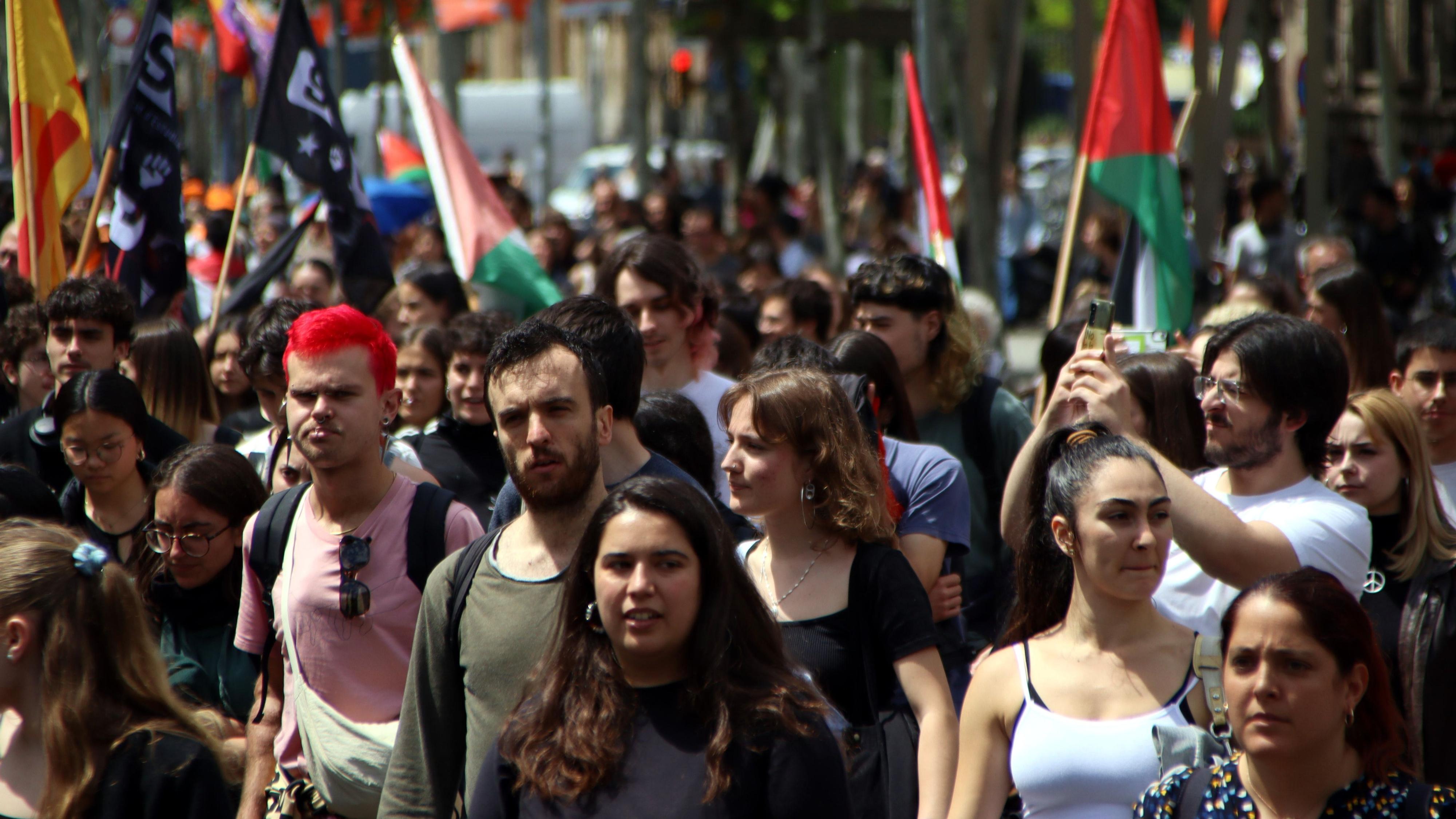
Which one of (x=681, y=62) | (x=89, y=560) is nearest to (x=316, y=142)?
(x=89, y=560)

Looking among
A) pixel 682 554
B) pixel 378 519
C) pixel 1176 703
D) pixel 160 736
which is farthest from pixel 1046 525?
pixel 160 736

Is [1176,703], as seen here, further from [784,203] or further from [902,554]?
[784,203]

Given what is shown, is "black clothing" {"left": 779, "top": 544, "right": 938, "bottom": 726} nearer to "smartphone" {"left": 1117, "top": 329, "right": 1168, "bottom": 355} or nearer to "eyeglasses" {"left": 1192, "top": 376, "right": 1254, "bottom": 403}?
"eyeglasses" {"left": 1192, "top": 376, "right": 1254, "bottom": 403}

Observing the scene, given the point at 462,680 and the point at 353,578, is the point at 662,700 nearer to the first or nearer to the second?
the point at 462,680

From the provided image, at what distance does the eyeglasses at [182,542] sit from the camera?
4613 mm

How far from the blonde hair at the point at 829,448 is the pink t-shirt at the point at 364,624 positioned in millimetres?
813

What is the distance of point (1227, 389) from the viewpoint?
389 cm

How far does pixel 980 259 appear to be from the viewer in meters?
12.1

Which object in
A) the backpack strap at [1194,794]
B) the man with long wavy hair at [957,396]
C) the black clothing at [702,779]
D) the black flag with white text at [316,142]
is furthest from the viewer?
the black flag with white text at [316,142]

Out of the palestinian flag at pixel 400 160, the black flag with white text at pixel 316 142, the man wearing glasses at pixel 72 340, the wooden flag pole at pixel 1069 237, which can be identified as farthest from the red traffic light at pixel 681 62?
the man wearing glasses at pixel 72 340

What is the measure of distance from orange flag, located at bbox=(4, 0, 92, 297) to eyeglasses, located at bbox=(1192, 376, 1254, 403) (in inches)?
207

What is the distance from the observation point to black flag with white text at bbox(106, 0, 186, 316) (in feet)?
23.7

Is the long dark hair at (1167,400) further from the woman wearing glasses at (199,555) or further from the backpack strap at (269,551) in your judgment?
the woman wearing glasses at (199,555)

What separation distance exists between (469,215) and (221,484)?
295cm
